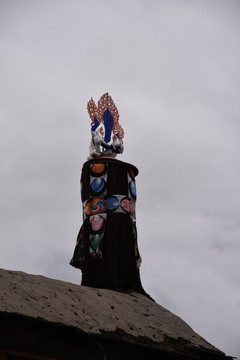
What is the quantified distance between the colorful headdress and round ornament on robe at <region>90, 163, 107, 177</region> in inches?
16.3

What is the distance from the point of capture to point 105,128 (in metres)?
14.5

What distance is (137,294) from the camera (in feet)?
40.4

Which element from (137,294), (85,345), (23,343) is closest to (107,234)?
(137,294)

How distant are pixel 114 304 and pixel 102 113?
5885 mm

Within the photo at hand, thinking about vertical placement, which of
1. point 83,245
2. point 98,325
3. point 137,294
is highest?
point 83,245

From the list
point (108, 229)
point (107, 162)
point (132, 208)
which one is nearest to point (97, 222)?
point (108, 229)

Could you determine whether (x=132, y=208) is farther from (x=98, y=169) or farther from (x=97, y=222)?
(x=98, y=169)

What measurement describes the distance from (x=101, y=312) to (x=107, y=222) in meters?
3.52

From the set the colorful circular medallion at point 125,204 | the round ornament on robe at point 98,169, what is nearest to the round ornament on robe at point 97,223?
the colorful circular medallion at point 125,204

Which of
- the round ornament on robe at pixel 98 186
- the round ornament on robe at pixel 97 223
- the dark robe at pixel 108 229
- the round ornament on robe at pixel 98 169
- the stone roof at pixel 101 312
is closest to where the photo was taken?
the stone roof at pixel 101 312

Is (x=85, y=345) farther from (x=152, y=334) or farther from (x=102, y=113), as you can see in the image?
(x=102, y=113)

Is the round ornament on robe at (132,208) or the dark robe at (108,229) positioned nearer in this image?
the dark robe at (108,229)

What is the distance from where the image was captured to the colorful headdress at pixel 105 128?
45.9ft

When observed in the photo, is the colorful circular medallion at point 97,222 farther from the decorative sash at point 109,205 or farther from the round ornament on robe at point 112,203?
the round ornament on robe at point 112,203
